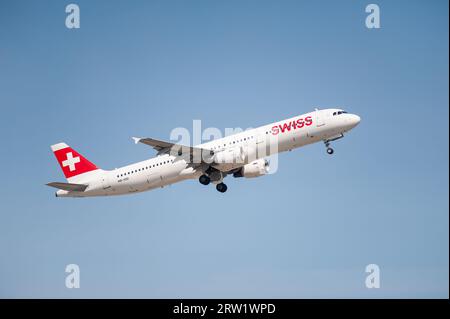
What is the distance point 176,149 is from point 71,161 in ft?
41.1

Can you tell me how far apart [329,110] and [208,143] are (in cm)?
1039

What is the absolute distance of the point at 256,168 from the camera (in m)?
59.9

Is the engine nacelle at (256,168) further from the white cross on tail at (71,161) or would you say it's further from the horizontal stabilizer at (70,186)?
the white cross on tail at (71,161)

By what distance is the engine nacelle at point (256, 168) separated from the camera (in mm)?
59812

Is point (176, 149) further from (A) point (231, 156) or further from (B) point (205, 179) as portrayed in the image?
(A) point (231, 156)

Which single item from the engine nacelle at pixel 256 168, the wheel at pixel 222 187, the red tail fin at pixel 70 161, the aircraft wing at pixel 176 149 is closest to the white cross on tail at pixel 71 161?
the red tail fin at pixel 70 161

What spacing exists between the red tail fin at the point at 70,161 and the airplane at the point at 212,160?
9cm

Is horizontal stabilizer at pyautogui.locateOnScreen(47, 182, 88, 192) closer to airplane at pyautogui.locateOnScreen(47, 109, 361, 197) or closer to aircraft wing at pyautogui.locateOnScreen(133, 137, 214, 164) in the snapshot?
airplane at pyautogui.locateOnScreen(47, 109, 361, 197)

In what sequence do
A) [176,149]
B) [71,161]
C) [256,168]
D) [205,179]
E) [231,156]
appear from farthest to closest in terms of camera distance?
[71,161]
[256,168]
[205,179]
[231,156]
[176,149]

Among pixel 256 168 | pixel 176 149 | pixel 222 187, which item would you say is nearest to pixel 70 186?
pixel 176 149
